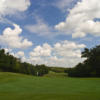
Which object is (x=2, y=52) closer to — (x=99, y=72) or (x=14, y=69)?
(x=14, y=69)

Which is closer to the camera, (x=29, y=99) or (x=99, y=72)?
(x=29, y=99)

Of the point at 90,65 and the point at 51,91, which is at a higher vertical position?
the point at 90,65

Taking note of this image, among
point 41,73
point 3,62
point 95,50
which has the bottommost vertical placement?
point 41,73

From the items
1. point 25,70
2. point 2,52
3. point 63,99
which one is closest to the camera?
point 63,99

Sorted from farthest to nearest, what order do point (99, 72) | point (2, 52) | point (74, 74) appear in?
1. point (2, 52)
2. point (74, 74)
3. point (99, 72)

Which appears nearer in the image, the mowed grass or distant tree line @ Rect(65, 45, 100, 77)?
the mowed grass

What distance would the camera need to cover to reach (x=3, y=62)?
86.6 meters

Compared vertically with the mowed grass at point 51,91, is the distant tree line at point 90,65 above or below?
above

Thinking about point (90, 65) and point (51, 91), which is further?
point (90, 65)

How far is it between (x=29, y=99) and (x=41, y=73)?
106 metres

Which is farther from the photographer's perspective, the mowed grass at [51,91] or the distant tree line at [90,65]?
the distant tree line at [90,65]

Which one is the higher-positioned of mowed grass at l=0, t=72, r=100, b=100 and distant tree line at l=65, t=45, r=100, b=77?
distant tree line at l=65, t=45, r=100, b=77

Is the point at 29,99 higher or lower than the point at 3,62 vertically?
lower

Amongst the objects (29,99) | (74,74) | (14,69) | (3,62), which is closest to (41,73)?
(14,69)
